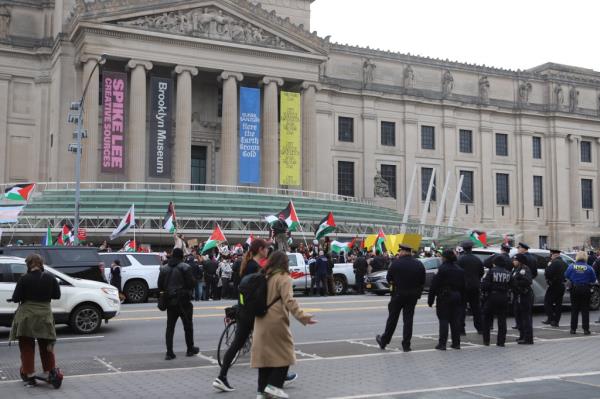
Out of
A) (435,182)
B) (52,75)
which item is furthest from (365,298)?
(435,182)

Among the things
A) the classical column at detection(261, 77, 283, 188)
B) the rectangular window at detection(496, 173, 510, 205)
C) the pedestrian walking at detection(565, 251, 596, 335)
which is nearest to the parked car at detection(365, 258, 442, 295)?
the pedestrian walking at detection(565, 251, 596, 335)

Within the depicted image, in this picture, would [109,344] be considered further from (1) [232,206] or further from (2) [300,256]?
(1) [232,206]

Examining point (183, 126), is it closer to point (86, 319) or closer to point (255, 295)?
point (86, 319)

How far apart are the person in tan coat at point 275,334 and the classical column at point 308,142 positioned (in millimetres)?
40391

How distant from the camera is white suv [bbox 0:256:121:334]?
51.4 feet

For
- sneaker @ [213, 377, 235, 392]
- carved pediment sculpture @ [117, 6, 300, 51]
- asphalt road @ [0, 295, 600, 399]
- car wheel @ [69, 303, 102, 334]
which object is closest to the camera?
sneaker @ [213, 377, 235, 392]

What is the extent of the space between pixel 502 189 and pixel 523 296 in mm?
51194

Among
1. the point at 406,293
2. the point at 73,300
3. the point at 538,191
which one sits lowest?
the point at 73,300

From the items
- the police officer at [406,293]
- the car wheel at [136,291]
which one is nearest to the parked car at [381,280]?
the car wheel at [136,291]

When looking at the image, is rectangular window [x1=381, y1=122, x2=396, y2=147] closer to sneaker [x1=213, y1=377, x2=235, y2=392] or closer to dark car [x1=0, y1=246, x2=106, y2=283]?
dark car [x1=0, y1=246, x2=106, y2=283]

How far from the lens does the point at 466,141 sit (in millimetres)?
62688

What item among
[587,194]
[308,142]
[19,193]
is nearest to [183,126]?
[308,142]

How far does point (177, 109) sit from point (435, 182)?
2438 centimetres

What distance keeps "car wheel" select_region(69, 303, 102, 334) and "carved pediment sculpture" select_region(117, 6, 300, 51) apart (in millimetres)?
31254
